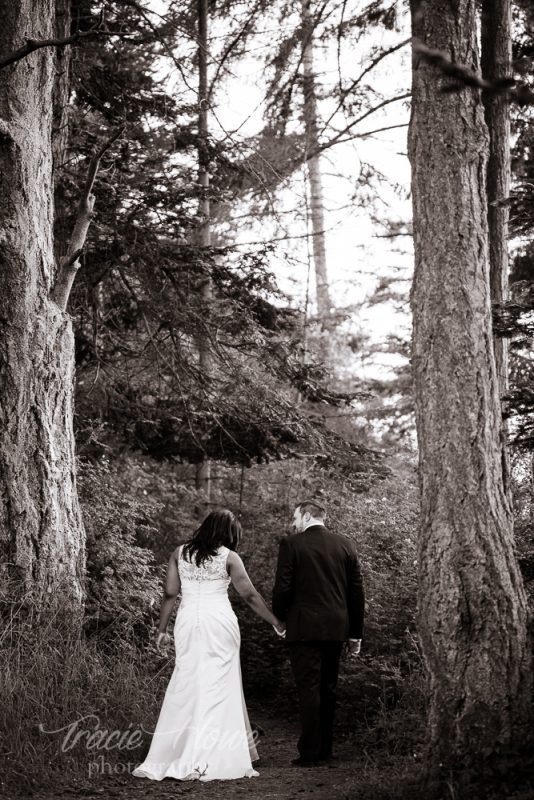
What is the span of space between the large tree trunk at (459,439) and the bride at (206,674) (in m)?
2.07

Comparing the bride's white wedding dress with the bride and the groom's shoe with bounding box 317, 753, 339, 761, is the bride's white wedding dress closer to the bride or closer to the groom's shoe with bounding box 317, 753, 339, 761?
the bride

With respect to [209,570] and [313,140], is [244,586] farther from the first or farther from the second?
[313,140]

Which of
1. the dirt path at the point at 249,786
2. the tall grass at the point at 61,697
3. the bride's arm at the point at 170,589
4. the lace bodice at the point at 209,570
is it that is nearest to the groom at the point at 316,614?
the dirt path at the point at 249,786

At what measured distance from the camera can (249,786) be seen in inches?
257

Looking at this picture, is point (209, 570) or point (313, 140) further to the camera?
point (313, 140)

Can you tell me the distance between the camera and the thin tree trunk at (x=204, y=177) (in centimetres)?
1185

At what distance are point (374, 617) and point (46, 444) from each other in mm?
3894

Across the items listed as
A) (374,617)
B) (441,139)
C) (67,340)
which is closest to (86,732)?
(374,617)

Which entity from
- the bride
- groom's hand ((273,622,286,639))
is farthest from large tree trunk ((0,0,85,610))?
groom's hand ((273,622,286,639))

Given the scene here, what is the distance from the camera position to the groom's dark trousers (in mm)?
7219

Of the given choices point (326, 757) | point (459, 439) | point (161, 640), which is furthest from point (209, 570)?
point (459, 439)

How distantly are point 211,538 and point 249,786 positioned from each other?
1987 mm

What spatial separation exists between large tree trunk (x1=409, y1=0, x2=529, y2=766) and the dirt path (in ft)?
3.66

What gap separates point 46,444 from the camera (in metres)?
8.85
